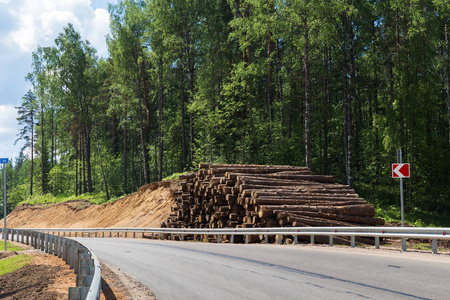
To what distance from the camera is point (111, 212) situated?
40.4 m

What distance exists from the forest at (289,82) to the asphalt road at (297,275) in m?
15.8

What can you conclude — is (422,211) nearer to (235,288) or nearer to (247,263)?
(247,263)

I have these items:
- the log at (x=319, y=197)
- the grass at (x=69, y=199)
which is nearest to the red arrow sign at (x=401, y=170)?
the log at (x=319, y=197)

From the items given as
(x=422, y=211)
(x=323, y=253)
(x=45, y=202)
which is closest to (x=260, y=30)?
(x=422, y=211)

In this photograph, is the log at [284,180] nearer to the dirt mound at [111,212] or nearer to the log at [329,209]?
the log at [329,209]

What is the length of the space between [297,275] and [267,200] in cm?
877

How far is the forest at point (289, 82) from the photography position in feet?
94.0

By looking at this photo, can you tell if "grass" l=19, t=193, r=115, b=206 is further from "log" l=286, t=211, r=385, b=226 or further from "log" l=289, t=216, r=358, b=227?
"log" l=289, t=216, r=358, b=227

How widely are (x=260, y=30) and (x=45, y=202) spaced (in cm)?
4325

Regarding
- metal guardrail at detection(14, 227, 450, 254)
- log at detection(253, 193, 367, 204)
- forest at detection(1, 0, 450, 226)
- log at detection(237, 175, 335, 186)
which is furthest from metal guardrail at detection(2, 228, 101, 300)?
forest at detection(1, 0, 450, 226)

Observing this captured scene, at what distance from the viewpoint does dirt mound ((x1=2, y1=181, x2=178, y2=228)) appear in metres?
32.8

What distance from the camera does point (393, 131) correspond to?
2895 centimetres

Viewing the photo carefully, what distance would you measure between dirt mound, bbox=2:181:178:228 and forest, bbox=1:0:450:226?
3057 millimetres

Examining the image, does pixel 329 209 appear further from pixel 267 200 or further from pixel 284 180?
pixel 284 180
